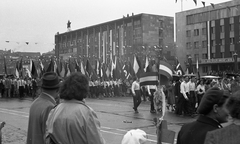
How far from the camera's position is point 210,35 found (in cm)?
6444

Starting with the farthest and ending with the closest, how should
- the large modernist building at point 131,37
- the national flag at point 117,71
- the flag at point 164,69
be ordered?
the large modernist building at point 131,37
the national flag at point 117,71
the flag at point 164,69

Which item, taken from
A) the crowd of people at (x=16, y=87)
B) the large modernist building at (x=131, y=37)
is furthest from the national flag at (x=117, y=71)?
the large modernist building at (x=131, y=37)

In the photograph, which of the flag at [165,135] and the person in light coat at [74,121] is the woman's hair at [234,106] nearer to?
the person in light coat at [74,121]

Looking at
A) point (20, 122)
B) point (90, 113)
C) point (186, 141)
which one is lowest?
point (20, 122)

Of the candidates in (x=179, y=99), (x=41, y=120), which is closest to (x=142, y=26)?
(x=179, y=99)

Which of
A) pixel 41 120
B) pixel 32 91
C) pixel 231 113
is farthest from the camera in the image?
pixel 32 91

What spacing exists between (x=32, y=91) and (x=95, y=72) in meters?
7.06

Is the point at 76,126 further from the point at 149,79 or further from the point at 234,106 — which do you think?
the point at 149,79

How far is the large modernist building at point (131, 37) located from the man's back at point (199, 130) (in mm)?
54915

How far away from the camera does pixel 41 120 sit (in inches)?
162

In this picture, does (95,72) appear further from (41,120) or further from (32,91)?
(41,120)

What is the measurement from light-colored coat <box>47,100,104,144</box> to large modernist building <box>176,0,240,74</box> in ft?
187

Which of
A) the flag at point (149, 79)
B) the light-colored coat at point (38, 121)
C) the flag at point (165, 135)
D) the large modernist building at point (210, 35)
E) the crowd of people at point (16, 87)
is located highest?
the large modernist building at point (210, 35)

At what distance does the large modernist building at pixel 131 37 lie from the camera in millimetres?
→ 66250
